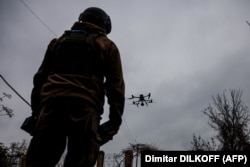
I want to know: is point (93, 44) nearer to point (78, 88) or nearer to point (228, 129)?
point (78, 88)

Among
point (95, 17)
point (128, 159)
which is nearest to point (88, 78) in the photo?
point (95, 17)

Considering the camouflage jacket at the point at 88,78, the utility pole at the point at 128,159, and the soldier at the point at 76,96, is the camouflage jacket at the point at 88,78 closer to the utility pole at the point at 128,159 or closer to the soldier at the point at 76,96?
the soldier at the point at 76,96

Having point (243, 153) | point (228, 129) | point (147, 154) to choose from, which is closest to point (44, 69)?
point (147, 154)

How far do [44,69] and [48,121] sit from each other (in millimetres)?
534

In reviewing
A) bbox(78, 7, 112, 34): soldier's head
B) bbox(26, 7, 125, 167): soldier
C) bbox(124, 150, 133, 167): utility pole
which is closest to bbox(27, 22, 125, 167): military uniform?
bbox(26, 7, 125, 167): soldier

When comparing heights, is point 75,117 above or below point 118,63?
below

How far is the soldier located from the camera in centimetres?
176

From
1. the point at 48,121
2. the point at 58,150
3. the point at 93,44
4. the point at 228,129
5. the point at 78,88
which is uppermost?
the point at 228,129

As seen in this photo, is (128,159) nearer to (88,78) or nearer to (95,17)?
(95,17)

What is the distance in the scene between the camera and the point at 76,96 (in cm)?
179

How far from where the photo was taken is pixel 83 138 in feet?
5.79

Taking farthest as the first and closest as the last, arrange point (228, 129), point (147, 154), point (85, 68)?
point (228, 129) → point (147, 154) → point (85, 68)

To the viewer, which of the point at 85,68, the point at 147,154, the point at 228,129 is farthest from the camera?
the point at 228,129

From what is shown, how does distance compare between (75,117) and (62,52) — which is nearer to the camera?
(75,117)
